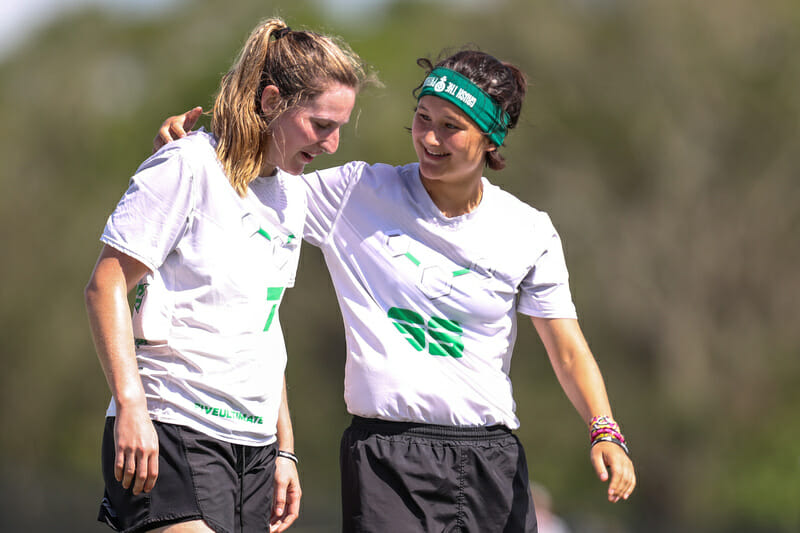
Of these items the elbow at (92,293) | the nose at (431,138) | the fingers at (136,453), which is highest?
the nose at (431,138)

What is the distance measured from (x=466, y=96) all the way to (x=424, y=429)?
3.88 ft

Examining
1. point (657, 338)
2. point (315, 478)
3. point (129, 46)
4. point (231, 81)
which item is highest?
point (129, 46)

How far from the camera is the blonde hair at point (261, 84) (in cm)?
325

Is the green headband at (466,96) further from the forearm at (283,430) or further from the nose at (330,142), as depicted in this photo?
the forearm at (283,430)

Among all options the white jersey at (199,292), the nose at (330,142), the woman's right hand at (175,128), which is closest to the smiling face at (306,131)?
the nose at (330,142)

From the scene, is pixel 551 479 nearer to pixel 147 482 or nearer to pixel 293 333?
pixel 293 333

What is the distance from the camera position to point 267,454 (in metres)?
3.38

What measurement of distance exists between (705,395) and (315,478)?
22.0 feet

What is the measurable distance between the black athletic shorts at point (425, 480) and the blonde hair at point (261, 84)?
1113 mm

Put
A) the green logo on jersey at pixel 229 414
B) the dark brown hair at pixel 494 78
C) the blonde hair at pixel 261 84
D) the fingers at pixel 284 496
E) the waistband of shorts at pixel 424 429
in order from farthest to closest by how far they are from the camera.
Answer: the dark brown hair at pixel 494 78 → the waistband of shorts at pixel 424 429 → the fingers at pixel 284 496 → the blonde hair at pixel 261 84 → the green logo on jersey at pixel 229 414

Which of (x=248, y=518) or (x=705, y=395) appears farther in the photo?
(x=705, y=395)

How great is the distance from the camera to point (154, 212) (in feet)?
9.87

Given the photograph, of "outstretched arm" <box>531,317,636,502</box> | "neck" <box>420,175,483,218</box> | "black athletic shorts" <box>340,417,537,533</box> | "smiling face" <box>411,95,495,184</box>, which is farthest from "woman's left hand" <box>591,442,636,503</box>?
"smiling face" <box>411,95,495,184</box>

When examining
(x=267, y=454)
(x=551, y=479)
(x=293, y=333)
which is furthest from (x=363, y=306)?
(x=293, y=333)
